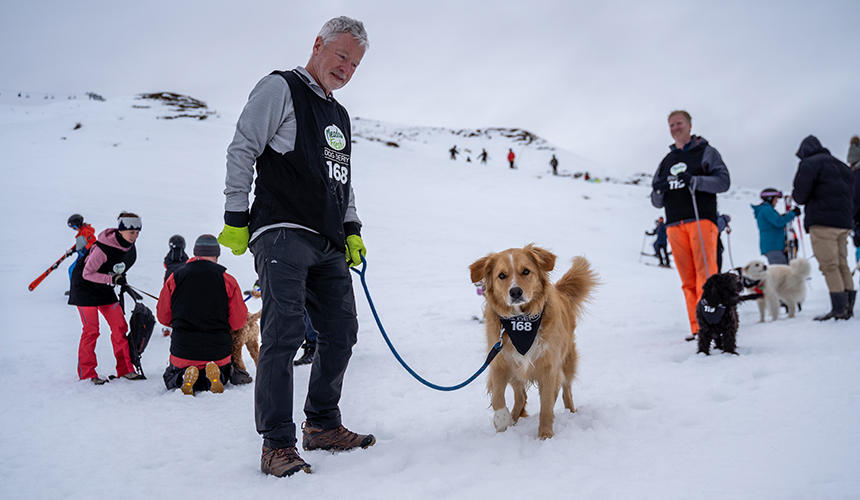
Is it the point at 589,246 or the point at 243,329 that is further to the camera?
the point at 589,246

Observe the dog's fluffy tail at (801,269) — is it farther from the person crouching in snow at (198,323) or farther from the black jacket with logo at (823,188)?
the person crouching in snow at (198,323)

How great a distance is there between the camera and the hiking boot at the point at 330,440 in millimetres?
2707

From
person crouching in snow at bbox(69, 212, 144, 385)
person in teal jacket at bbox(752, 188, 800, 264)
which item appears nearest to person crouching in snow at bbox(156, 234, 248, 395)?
person crouching in snow at bbox(69, 212, 144, 385)

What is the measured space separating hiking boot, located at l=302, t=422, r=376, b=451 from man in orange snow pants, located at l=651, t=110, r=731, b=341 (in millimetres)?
4318

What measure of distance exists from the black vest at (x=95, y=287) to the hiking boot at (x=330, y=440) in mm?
3565

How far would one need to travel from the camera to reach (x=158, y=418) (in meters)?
3.49

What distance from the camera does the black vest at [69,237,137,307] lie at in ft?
15.7

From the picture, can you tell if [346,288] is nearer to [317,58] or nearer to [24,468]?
[317,58]

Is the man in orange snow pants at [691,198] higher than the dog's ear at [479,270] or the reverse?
higher

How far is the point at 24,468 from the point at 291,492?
174cm

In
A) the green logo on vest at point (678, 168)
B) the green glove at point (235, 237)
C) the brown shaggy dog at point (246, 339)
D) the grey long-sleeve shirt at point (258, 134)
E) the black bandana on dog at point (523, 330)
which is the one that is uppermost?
the green logo on vest at point (678, 168)

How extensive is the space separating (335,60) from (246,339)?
3.59 m

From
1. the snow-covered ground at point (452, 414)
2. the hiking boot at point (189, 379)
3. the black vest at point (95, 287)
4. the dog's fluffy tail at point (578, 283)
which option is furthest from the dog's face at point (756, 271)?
the black vest at point (95, 287)

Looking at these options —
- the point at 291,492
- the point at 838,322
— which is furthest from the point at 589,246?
the point at 291,492
